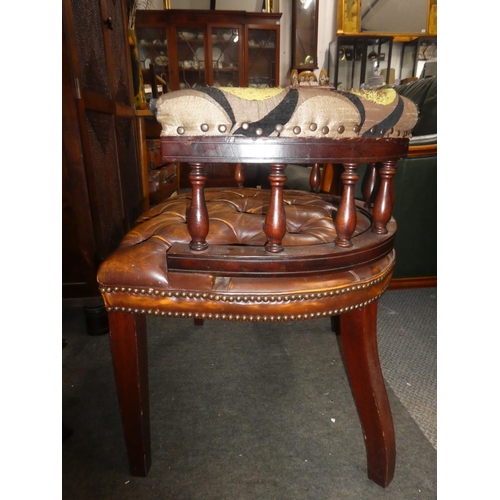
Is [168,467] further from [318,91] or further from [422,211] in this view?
[422,211]

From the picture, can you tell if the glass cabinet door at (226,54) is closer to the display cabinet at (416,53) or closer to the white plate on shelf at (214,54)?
the white plate on shelf at (214,54)

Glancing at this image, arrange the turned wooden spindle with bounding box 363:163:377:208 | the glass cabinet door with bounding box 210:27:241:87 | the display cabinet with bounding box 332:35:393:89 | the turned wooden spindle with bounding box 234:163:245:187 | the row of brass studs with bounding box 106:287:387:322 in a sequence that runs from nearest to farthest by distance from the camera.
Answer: the row of brass studs with bounding box 106:287:387:322 → the turned wooden spindle with bounding box 363:163:377:208 → the turned wooden spindle with bounding box 234:163:245:187 → the glass cabinet door with bounding box 210:27:241:87 → the display cabinet with bounding box 332:35:393:89

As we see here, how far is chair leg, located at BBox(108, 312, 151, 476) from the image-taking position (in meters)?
0.62

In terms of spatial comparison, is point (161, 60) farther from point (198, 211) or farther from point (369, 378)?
point (369, 378)

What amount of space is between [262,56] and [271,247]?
13.3 feet

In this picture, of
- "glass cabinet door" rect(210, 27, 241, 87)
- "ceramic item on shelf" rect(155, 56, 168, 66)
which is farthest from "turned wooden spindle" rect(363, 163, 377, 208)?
"ceramic item on shelf" rect(155, 56, 168, 66)

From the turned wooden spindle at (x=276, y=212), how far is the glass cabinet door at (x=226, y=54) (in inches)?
145

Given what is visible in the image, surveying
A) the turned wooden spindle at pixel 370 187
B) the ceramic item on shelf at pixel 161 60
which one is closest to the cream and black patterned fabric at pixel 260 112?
the turned wooden spindle at pixel 370 187

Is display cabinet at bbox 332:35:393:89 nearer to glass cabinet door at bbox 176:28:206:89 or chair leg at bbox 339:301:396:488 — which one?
glass cabinet door at bbox 176:28:206:89

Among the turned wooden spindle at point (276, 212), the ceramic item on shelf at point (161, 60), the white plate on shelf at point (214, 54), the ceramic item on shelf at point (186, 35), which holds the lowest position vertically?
the turned wooden spindle at point (276, 212)

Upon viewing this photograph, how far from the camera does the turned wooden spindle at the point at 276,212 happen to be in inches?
20.1

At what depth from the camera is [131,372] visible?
64 cm
